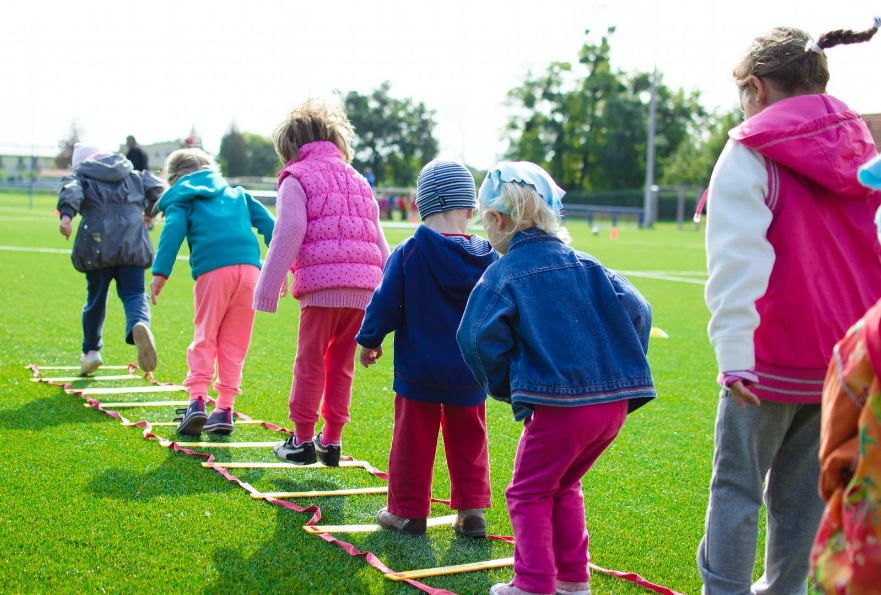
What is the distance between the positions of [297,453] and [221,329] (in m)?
1.10

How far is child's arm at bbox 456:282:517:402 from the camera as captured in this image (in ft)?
8.89

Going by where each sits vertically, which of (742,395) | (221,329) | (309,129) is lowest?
(221,329)

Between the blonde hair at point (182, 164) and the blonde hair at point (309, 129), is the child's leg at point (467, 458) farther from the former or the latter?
the blonde hair at point (182, 164)

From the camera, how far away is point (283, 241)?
414 centimetres

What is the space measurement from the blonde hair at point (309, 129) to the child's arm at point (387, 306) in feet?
4.17

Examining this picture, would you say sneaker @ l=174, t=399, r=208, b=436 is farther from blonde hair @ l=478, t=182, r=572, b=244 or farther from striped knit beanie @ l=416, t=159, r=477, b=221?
blonde hair @ l=478, t=182, r=572, b=244

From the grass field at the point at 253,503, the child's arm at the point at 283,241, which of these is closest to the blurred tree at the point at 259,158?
the grass field at the point at 253,503

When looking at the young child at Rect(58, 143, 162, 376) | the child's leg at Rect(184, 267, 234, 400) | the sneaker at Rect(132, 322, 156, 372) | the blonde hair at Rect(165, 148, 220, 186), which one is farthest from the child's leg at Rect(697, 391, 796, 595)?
the young child at Rect(58, 143, 162, 376)

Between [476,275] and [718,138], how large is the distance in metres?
65.3

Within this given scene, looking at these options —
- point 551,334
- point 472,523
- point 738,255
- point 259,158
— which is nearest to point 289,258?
point 472,523

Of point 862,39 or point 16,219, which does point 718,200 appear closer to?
point 862,39

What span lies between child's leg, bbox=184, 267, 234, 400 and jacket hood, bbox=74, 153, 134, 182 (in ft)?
6.17

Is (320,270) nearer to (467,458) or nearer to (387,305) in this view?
(387,305)

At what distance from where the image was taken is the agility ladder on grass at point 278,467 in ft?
9.97
